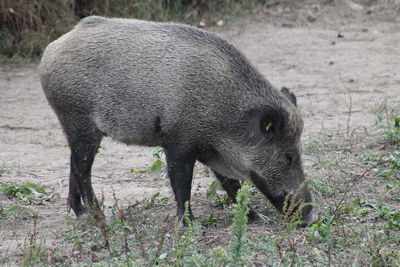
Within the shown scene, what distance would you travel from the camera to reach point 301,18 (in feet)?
39.5

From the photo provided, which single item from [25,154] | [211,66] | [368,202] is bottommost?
[25,154]

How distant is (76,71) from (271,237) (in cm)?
189

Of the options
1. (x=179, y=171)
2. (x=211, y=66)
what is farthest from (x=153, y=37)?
(x=179, y=171)

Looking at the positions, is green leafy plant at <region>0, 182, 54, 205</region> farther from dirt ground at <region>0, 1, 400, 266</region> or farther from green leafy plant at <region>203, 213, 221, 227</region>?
green leafy plant at <region>203, 213, 221, 227</region>

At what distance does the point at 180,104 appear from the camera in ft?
17.6

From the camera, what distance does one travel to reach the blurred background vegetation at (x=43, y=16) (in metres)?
10.0

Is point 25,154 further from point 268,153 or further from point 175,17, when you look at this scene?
point 175,17

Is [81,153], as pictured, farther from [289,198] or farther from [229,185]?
[289,198]

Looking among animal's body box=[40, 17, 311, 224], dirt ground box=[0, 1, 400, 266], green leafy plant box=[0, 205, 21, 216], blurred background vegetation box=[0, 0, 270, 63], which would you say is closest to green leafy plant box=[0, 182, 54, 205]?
dirt ground box=[0, 1, 400, 266]

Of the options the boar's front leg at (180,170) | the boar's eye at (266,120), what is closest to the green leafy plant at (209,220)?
the boar's front leg at (180,170)

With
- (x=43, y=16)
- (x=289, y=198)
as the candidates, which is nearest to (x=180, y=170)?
(x=289, y=198)

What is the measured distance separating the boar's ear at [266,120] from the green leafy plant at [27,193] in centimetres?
191

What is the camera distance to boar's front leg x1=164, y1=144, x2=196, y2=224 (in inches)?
215

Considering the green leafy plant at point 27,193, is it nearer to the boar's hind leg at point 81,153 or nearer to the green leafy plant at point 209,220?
the boar's hind leg at point 81,153
